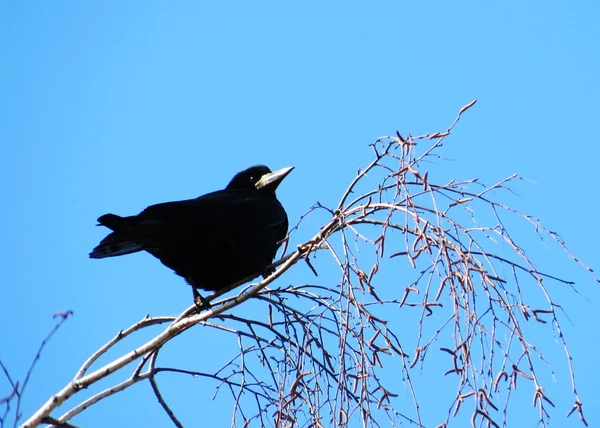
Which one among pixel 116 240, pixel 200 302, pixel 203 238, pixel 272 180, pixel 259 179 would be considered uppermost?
pixel 259 179

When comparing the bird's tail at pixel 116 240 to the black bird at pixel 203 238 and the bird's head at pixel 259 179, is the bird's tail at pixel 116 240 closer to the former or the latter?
the black bird at pixel 203 238

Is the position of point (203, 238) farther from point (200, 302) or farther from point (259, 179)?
point (259, 179)

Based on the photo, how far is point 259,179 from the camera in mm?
6910

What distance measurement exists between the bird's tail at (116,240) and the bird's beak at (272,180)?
75.7 inches

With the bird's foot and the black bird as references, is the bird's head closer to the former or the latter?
the black bird

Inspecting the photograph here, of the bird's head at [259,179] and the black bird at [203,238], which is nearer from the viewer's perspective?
the black bird at [203,238]

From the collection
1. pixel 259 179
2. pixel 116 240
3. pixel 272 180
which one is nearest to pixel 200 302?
pixel 116 240

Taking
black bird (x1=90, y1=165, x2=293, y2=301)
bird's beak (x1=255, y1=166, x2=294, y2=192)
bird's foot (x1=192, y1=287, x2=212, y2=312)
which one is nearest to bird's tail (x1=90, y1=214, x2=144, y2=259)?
black bird (x1=90, y1=165, x2=293, y2=301)

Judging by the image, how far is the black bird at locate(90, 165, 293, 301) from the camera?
496 cm

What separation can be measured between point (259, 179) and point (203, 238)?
5.46ft

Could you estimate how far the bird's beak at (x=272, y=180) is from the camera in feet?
22.1

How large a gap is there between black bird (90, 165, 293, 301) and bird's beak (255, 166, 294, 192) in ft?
2.77

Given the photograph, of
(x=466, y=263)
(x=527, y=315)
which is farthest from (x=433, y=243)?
(x=527, y=315)

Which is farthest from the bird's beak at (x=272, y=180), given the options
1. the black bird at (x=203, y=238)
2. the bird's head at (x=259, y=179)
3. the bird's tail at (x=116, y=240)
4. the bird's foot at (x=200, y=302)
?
the bird's tail at (x=116, y=240)
